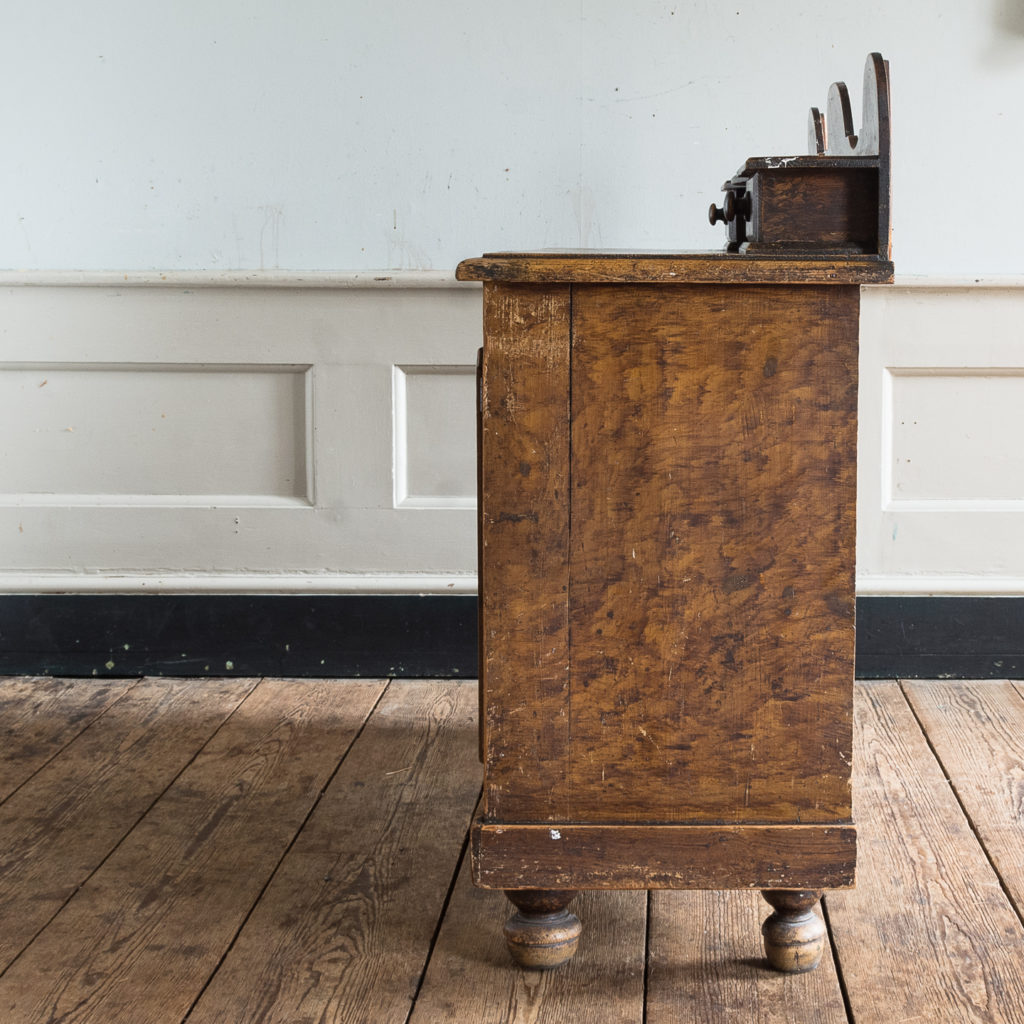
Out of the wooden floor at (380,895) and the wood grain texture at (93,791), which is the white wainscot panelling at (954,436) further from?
the wood grain texture at (93,791)

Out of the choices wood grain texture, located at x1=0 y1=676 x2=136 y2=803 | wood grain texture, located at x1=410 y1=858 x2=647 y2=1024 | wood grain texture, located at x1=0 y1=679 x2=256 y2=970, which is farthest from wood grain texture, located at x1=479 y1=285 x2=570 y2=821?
wood grain texture, located at x1=0 y1=676 x2=136 y2=803

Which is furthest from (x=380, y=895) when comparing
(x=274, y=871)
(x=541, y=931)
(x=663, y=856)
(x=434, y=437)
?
(x=434, y=437)

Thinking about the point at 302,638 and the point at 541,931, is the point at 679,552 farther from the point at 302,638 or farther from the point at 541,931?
the point at 302,638

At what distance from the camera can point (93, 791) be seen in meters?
1.75

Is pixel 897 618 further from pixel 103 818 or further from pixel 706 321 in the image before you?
pixel 103 818

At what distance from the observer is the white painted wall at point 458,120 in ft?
7.22

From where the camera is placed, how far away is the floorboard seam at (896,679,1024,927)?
4.55ft

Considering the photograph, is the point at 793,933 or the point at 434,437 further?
the point at 434,437

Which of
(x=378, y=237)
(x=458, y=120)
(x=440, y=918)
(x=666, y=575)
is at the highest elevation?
(x=458, y=120)

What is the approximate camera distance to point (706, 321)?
1146 millimetres

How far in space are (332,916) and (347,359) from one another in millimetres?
1218

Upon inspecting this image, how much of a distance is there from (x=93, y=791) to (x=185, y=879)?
0.38m

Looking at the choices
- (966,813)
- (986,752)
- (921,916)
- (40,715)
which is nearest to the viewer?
(921,916)

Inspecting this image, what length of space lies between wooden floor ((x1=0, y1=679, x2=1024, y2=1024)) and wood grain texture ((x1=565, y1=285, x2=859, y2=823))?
7.5 inches
